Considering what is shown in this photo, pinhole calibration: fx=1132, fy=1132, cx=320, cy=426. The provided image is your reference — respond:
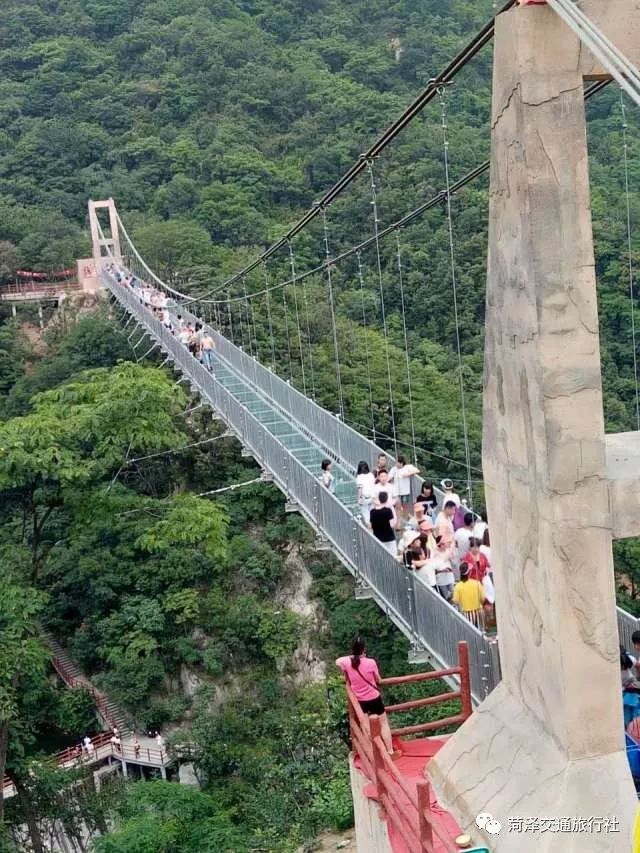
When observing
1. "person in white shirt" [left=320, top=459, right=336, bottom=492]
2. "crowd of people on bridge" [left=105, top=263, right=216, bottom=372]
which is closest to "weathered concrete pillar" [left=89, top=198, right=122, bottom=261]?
"crowd of people on bridge" [left=105, top=263, right=216, bottom=372]

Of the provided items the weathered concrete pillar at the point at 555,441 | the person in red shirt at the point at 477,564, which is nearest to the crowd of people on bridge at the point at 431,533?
the person in red shirt at the point at 477,564

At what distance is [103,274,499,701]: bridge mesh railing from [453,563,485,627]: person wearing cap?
9cm

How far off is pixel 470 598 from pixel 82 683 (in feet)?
38.4

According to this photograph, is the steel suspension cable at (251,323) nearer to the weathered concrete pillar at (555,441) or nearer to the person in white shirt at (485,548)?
the person in white shirt at (485,548)

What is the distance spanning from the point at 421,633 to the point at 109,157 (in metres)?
29.2

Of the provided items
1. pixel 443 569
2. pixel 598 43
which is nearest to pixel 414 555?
pixel 443 569

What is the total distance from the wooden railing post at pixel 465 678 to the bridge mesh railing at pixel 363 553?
6 centimetres

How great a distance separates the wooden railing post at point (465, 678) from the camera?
439 centimetres

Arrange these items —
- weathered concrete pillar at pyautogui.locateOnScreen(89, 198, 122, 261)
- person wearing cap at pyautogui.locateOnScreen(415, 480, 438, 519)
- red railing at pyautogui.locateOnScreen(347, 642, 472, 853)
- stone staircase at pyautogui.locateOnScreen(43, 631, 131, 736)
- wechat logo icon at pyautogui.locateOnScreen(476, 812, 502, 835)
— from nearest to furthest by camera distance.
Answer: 1. red railing at pyautogui.locateOnScreen(347, 642, 472, 853)
2. wechat logo icon at pyautogui.locateOnScreen(476, 812, 502, 835)
3. person wearing cap at pyautogui.locateOnScreen(415, 480, 438, 519)
4. stone staircase at pyautogui.locateOnScreen(43, 631, 131, 736)
5. weathered concrete pillar at pyautogui.locateOnScreen(89, 198, 122, 261)

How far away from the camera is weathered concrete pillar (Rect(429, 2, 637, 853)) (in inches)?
126

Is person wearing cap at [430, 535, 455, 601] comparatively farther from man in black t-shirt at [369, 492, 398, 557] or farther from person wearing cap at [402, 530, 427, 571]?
man in black t-shirt at [369, 492, 398, 557]

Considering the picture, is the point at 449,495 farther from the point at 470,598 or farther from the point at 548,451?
the point at 548,451

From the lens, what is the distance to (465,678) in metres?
4.42

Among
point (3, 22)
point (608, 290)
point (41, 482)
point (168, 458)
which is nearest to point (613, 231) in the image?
point (608, 290)
